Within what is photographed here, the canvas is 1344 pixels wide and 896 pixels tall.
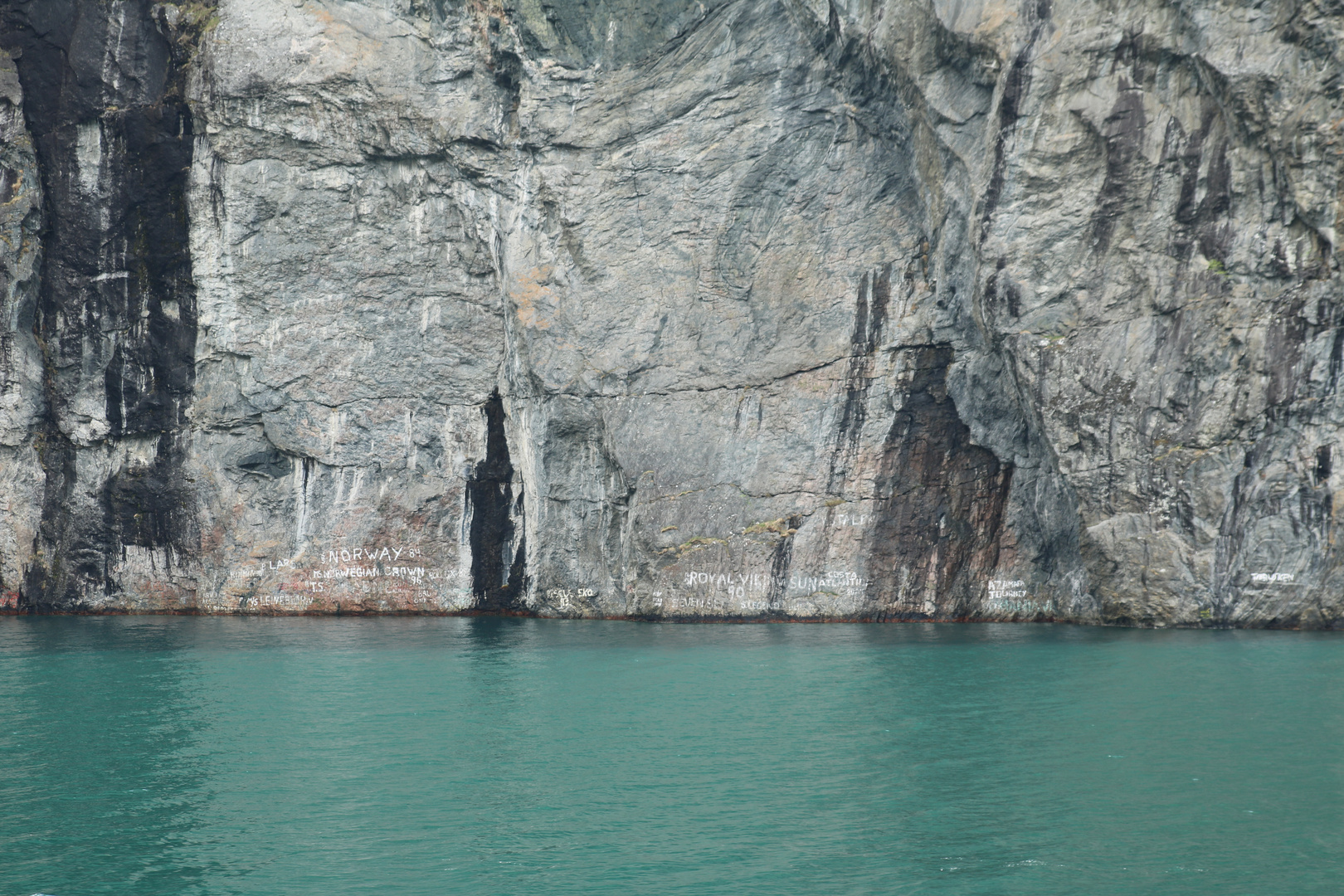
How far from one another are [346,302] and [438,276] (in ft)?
11.6

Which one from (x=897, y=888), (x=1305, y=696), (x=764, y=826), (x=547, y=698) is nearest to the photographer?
(x=897, y=888)

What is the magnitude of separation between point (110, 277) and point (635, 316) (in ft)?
64.2

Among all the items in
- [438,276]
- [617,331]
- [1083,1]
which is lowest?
[617,331]

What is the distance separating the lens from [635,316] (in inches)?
1506

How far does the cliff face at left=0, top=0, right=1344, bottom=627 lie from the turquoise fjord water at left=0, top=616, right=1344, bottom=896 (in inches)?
319

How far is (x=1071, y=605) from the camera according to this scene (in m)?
34.5

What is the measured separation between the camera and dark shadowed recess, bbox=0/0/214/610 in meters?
39.6

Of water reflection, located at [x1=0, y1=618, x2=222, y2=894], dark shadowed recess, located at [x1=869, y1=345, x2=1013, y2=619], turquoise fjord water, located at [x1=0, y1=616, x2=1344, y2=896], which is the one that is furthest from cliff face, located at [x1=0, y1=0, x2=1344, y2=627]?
water reflection, located at [x1=0, y1=618, x2=222, y2=894]

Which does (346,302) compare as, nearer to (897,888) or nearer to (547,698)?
(547,698)

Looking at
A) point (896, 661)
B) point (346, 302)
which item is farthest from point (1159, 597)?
point (346, 302)

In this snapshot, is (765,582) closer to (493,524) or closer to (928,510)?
(928,510)

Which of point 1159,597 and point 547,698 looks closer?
point 547,698

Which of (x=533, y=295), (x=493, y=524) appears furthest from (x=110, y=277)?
(x=493, y=524)

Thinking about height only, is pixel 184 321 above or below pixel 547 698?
above
